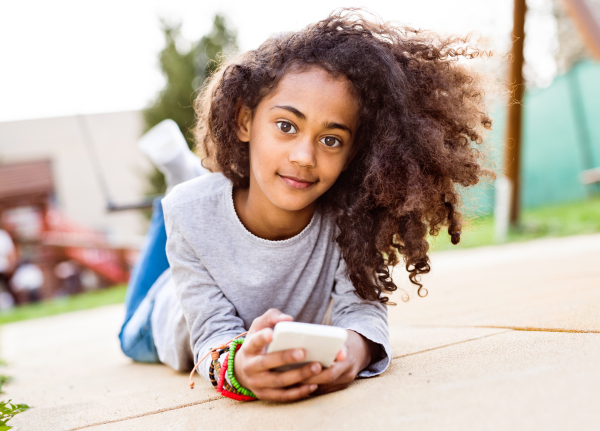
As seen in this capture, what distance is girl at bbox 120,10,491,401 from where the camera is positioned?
154cm

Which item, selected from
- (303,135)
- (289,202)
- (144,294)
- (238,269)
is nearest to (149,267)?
(144,294)

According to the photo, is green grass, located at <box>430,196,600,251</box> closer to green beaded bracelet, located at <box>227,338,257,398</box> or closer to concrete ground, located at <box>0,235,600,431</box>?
concrete ground, located at <box>0,235,600,431</box>

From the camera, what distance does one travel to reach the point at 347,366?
128 cm

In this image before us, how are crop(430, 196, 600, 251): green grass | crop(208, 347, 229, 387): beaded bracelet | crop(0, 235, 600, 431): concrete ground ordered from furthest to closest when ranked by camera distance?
1. crop(430, 196, 600, 251): green grass
2. crop(208, 347, 229, 387): beaded bracelet
3. crop(0, 235, 600, 431): concrete ground

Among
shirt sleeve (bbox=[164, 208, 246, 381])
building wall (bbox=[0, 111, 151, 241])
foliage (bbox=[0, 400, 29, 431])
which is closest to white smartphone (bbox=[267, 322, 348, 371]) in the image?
shirt sleeve (bbox=[164, 208, 246, 381])

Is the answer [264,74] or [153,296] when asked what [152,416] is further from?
[153,296]

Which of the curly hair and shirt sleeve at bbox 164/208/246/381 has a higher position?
the curly hair

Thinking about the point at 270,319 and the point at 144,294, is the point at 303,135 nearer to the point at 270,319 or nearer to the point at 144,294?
the point at 270,319

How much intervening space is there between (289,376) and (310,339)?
0.13 meters

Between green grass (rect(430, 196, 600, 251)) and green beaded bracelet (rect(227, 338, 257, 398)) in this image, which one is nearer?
green beaded bracelet (rect(227, 338, 257, 398))

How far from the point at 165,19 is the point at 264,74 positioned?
39.7 ft

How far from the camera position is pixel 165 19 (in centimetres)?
1262

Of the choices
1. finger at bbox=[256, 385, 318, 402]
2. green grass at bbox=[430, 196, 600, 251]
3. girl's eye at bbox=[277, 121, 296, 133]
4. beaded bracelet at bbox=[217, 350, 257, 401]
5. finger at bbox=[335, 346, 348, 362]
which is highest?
girl's eye at bbox=[277, 121, 296, 133]

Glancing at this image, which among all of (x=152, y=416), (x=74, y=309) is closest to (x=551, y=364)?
(x=152, y=416)
